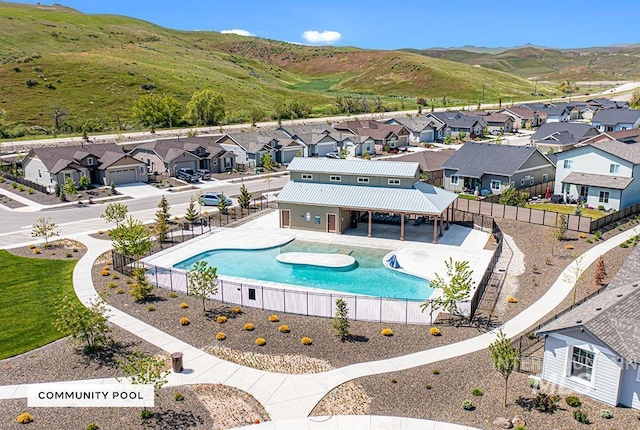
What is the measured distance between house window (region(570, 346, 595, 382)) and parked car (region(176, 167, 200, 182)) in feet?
207

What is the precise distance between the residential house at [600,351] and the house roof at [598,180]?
35.9 metres

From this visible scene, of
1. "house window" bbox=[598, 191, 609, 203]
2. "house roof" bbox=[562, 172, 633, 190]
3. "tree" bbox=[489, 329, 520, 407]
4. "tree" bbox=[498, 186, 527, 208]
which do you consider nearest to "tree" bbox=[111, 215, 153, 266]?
"tree" bbox=[489, 329, 520, 407]

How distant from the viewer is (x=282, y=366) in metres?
27.2

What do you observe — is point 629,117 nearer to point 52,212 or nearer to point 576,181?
point 576,181

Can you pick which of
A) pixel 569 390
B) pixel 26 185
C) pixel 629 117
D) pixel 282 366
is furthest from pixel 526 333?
pixel 629 117

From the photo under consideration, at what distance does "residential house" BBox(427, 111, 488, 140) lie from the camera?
123438 millimetres

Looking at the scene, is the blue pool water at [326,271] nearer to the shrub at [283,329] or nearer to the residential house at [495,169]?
the shrub at [283,329]

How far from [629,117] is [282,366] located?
377ft

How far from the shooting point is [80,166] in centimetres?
7231

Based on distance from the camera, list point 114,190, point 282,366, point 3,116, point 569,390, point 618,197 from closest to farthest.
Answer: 1. point 569,390
2. point 282,366
3. point 618,197
4. point 114,190
5. point 3,116

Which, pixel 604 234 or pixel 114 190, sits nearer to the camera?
pixel 604 234

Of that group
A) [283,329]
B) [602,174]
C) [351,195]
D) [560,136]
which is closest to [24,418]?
[283,329]

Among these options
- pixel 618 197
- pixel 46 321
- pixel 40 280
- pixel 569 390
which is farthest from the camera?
pixel 618 197

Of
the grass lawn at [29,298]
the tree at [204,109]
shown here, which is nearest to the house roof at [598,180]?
the grass lawn at [29,298]
